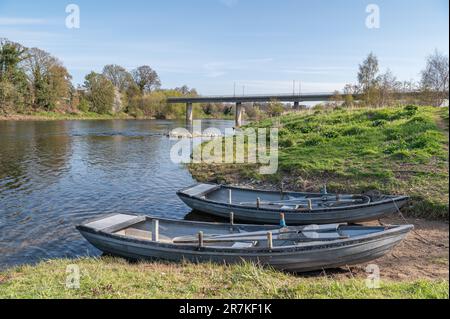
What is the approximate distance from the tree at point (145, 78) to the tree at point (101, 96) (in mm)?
19291

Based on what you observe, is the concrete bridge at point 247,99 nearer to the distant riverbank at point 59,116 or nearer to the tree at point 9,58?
the distant riverbank at point 59,116

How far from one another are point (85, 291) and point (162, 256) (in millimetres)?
2746

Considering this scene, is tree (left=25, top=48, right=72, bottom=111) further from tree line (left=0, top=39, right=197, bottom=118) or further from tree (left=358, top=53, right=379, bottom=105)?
tree (left=358, top=53, right=379, bottom=105)

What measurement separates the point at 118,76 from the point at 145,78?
28.8ft

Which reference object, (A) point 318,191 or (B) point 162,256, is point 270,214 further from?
(B) point 162,256

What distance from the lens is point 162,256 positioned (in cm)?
916

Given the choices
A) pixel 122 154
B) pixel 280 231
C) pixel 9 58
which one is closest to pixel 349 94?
pixel 122 154

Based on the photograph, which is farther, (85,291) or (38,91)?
(38,91)

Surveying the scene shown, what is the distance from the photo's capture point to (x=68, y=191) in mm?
18234

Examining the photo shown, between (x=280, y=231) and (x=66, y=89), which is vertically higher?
(x=66, y=89)

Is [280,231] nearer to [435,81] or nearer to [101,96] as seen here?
[435,81]

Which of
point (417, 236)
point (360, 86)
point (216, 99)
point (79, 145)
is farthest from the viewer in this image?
point (216, 99)

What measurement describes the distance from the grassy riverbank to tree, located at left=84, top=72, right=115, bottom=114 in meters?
75.7
